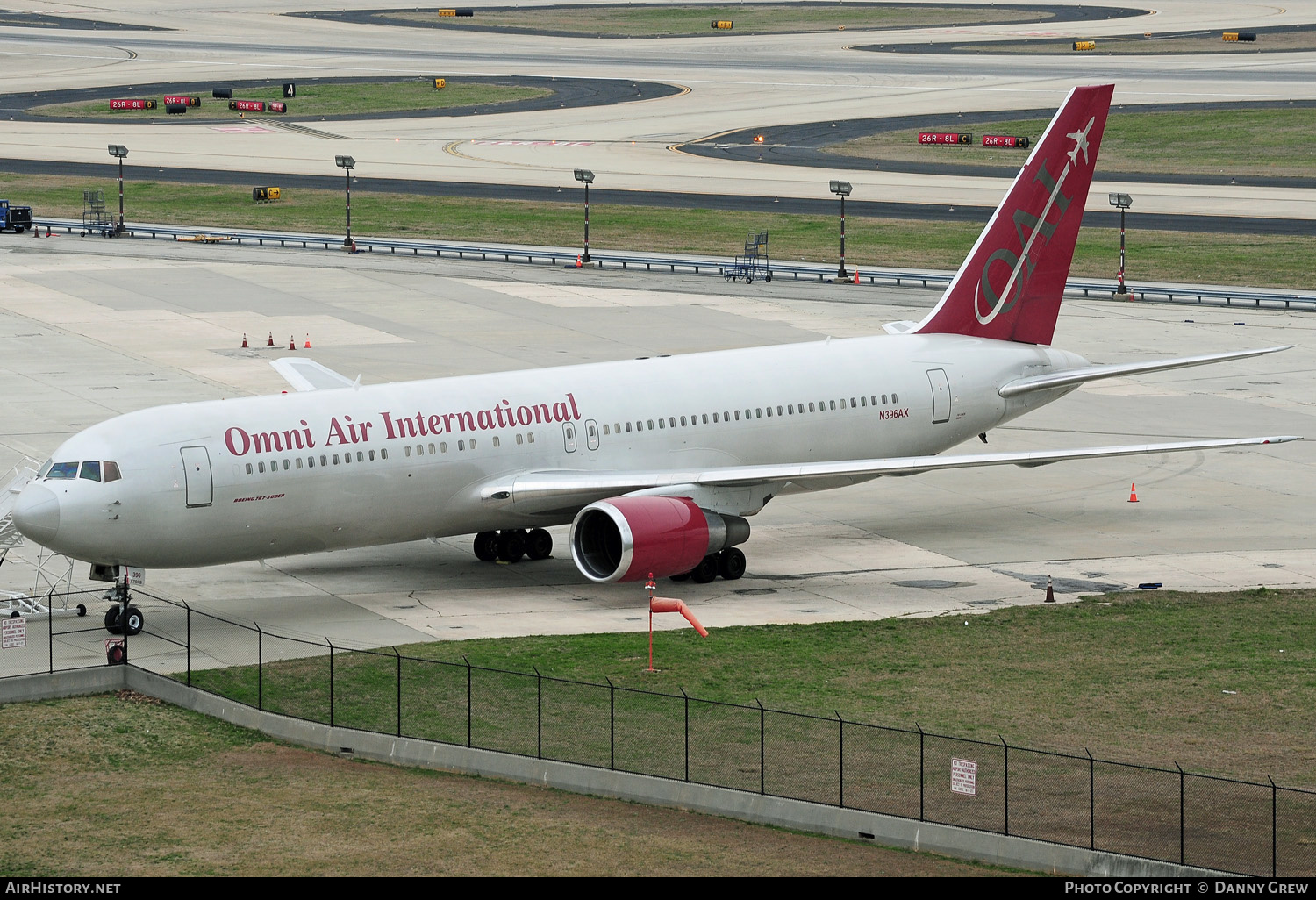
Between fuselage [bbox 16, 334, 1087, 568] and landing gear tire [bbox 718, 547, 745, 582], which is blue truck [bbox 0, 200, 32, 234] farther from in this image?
landing gear tire [bbox 718, 547, 745, 582]

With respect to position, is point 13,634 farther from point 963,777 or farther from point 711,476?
point 963,777

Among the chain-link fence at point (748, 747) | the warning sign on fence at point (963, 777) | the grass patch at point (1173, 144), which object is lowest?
the chain-link fence at point (748, 747)

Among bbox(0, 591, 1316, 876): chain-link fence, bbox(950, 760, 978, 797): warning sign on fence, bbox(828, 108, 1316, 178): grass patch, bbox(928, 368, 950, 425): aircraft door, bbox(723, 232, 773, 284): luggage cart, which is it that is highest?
bbox(828, 108, 1316, 178): grass patch

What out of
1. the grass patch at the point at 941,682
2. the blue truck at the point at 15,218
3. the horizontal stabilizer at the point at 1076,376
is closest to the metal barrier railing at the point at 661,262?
the blue truck at the point at 15,218

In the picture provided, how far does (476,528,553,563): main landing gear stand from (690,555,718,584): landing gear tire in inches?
171

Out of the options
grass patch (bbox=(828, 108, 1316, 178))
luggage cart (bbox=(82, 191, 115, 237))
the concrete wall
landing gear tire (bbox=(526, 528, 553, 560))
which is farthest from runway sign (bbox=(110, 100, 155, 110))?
the concrete wall

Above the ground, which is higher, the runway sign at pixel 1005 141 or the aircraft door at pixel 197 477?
the runway sign at pixel 1005 141

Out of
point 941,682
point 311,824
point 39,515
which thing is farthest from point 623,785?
point 39,515

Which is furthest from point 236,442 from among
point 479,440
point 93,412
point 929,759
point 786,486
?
point 93,412

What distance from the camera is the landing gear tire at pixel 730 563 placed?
46.6m

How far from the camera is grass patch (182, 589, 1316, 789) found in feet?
112

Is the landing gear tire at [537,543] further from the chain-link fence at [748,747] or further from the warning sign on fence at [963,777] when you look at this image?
the warning sign on fence at [963,777]

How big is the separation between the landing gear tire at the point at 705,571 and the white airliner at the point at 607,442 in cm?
6

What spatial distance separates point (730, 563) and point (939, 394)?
9086 mm
